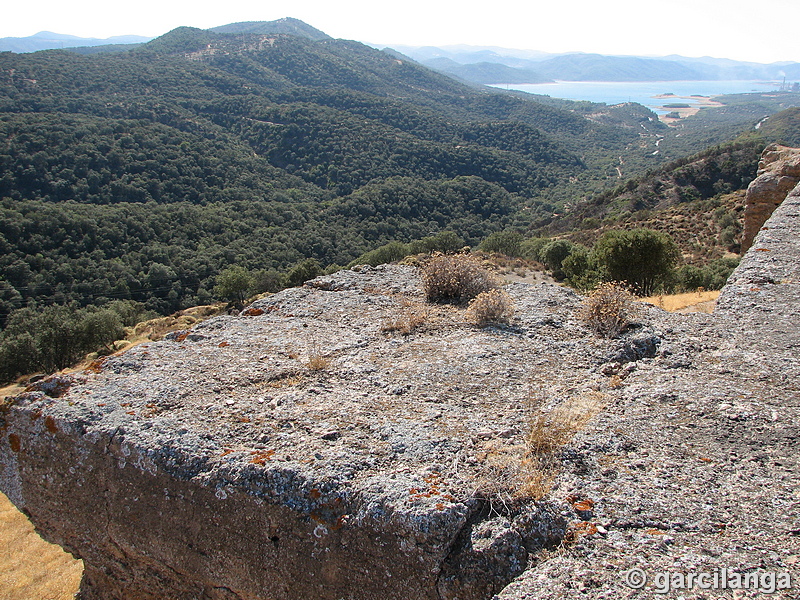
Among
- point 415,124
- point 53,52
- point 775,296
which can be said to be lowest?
point 775,296

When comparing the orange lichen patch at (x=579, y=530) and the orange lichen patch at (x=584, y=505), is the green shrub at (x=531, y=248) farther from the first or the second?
the orange lichen patch at (x=579, y=530)

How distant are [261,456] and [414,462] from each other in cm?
126

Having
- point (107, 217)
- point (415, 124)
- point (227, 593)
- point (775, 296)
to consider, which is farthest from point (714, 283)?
point (415, 124)

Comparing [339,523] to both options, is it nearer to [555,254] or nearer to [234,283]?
[555,254]

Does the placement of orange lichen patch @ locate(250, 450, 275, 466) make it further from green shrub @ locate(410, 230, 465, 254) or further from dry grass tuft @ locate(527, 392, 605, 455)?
green shrub @ locate(410, 230, 465, 254)

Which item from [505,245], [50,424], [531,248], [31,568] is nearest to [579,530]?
[50,424]

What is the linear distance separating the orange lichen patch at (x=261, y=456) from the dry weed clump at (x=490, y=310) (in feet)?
11.6

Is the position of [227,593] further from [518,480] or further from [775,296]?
[775,296]

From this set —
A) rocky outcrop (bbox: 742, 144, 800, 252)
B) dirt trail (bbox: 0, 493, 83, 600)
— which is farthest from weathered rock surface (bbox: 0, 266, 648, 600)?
rocky outcrop (bbox: 742, 144, 800, 252)

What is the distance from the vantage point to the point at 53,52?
101000mm

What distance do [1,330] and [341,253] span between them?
3068 centimetres

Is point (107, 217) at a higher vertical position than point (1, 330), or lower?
higher

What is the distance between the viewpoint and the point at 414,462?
3.93 metres

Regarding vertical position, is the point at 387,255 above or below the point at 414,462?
below
